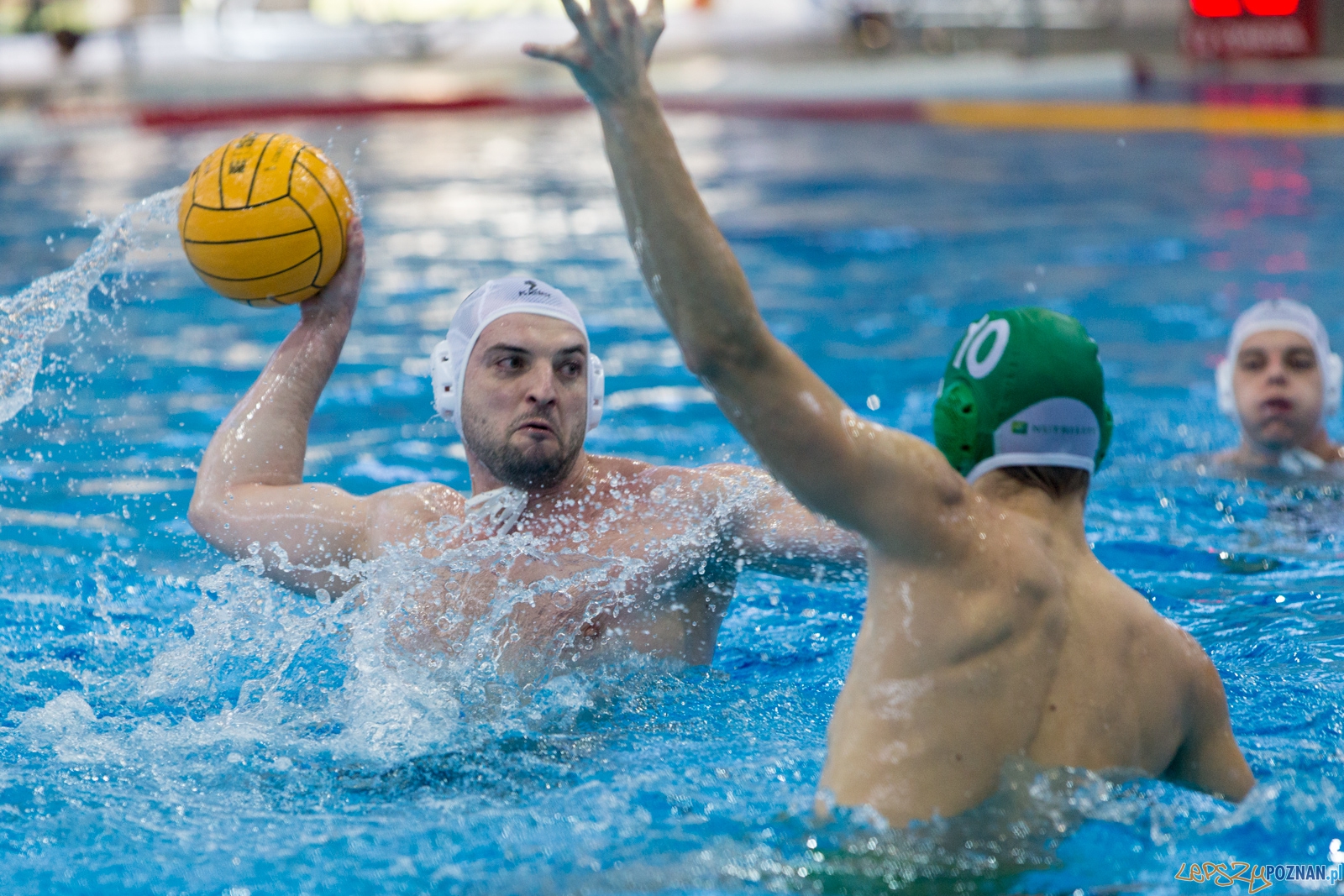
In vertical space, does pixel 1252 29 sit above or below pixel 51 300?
above

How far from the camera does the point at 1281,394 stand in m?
4.84

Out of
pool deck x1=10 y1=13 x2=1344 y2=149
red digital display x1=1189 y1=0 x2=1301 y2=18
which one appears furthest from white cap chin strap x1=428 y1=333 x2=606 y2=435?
red digital display x1=1189 y1=0 x2=1301 y2=18

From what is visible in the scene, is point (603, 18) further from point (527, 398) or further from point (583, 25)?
point (527, 398)

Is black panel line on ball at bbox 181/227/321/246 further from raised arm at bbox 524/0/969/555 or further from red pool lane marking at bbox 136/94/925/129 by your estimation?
red pool lane marking at bbox 136/94/925/129

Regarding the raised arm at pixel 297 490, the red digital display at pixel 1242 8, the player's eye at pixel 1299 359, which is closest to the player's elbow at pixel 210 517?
the raised arm at pixel 297 490

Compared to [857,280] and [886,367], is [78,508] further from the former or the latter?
[857,280]

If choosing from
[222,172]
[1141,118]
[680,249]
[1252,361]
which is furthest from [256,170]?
[1141,118]

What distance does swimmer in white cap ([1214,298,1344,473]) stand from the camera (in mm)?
4844

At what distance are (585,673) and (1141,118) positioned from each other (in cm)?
1163

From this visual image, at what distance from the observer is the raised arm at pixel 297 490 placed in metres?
3.41

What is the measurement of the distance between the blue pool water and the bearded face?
0.47m

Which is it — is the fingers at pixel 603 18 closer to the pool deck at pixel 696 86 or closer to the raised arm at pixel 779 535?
the raised arm at pixel 779 535

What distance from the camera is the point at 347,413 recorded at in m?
6.16

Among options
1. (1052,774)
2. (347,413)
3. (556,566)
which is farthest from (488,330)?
(347,413)
